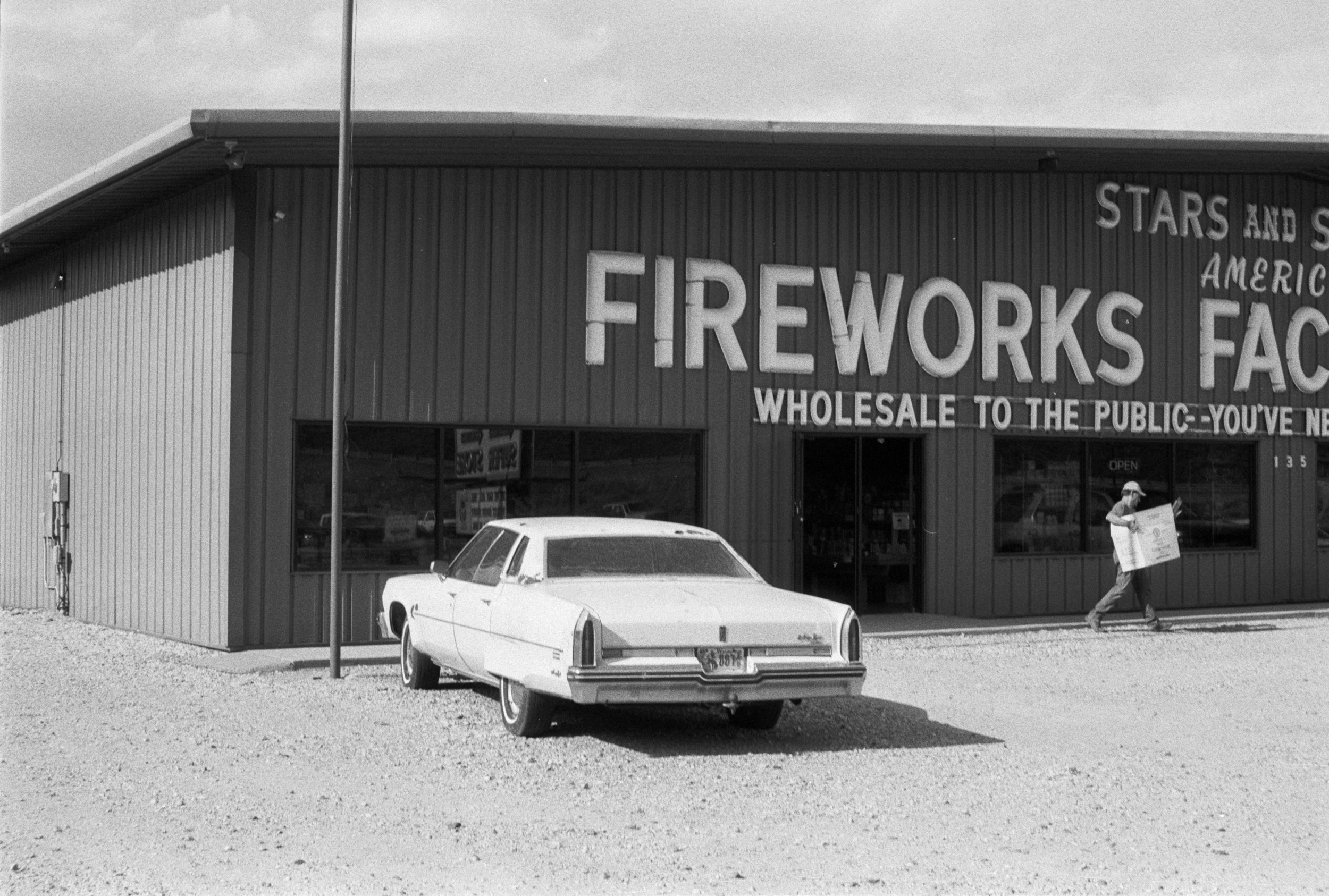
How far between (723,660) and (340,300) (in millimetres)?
5810

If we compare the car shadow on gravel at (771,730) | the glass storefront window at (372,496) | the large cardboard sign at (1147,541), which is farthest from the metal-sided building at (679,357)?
the car shadow on gravel at (771,730)

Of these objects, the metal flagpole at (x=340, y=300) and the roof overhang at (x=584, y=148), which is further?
the roof overhang at (x=584, y=148)

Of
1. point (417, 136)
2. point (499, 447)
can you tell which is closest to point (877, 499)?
point (499, 447)

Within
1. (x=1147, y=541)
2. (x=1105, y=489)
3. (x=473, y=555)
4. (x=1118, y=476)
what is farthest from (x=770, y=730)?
(x=1118, y=476)

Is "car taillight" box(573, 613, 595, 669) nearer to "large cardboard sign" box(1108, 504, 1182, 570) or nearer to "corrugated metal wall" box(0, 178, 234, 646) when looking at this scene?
"corrugated metal wall" box(0, 178, 234, 646)

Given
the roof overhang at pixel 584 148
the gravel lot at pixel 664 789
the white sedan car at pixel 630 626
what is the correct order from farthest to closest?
the roof overhang at pixel 584 148 → the white sedan car at pixel 630 626 → the gravel lot at pixel 664 789

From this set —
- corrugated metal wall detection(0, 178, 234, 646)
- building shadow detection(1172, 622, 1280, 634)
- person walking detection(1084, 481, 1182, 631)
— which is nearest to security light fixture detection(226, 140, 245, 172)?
corrugated metal wall detection(0, 178, 234, 646)

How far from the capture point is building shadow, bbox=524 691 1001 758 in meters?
9.91

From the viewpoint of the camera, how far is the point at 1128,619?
749 inches

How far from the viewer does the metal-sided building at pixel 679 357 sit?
15617mm

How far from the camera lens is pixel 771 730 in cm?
1061

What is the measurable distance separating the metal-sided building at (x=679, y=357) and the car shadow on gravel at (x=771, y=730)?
5.45 m

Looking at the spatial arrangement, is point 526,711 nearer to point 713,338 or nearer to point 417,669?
point 417,669

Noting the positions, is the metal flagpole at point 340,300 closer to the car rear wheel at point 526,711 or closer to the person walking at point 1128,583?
the car rear wheel at point 526,711
